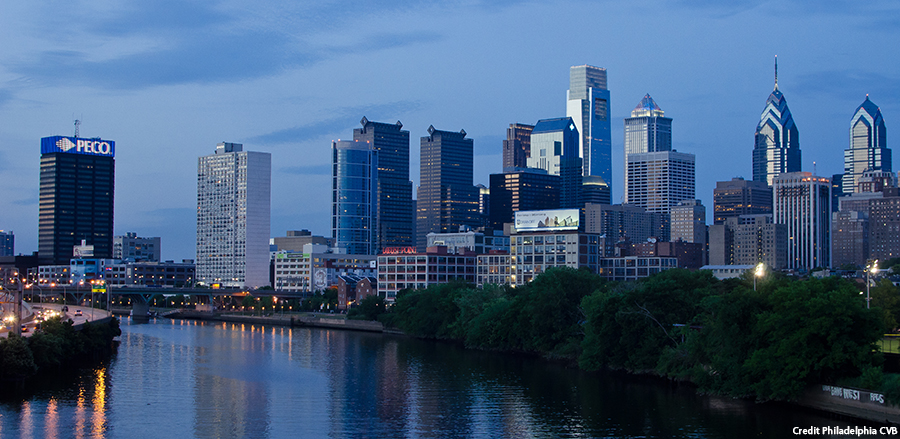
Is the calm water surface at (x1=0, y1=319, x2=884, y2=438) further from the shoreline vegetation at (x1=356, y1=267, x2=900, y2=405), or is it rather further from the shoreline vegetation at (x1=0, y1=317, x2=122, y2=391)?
the shoreline vegetation at (x1=0, y1=317, x2=122, y2=391)

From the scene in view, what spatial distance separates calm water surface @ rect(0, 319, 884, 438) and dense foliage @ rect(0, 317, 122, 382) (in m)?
3.96

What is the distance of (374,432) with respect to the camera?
6581cm

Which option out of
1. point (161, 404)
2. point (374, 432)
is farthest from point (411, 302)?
point (374, 432)

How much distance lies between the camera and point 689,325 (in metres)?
91.5

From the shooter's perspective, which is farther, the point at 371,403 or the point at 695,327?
the point at 695,327

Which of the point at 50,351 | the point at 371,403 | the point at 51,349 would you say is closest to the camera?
the point at 371,403

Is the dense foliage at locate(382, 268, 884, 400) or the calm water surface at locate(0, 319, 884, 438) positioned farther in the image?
the dense foliage at locate(382, 268, 884, 400)

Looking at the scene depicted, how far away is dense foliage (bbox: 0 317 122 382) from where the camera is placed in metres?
85.6

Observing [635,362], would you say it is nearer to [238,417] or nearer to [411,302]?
[238,417]

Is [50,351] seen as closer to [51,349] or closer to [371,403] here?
[51,349]

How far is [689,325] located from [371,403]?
110 ft

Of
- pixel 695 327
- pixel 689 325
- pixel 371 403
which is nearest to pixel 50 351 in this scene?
pixel 371 403

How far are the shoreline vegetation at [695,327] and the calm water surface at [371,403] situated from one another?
2.67m

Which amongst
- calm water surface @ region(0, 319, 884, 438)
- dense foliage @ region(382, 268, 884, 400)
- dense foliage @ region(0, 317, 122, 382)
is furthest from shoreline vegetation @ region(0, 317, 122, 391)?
dense foliage @ region(382, 268, 884, 400)
